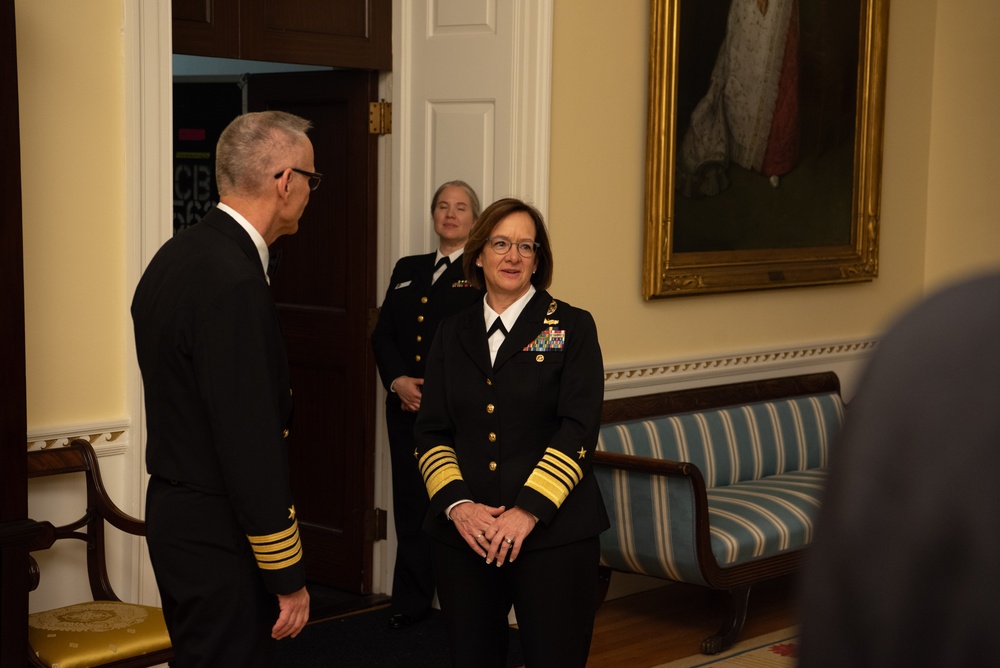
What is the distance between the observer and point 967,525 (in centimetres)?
60

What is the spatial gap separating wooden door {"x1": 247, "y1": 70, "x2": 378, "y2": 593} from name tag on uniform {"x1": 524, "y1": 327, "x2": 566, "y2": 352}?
80.7 inches

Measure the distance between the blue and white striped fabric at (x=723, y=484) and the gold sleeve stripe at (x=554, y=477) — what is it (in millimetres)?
1562

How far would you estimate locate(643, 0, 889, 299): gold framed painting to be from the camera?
210 inches

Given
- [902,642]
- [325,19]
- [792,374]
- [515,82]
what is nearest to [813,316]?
[792,374]

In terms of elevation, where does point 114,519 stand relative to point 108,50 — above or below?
below

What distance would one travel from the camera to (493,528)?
2990 millimetres

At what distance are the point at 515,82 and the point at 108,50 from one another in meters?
1.67

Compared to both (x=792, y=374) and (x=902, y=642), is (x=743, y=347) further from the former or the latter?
(x=902, y=642)

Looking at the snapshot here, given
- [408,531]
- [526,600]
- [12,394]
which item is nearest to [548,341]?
[526,600]

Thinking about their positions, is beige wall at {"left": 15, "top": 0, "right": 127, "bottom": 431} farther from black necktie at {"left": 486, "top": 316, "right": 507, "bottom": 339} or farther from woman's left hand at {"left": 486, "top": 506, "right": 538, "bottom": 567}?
woman's left hand at {"left": 486, "top": 506, "right": 538, "bottom": 567}

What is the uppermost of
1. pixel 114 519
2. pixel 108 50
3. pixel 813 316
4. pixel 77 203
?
pixel 108 50

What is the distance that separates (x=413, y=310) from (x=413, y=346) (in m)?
0.14

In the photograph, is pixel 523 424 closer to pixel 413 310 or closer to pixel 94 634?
pixel 94 634

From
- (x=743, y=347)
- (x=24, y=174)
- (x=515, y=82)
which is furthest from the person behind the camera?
(x=743, y=347)
